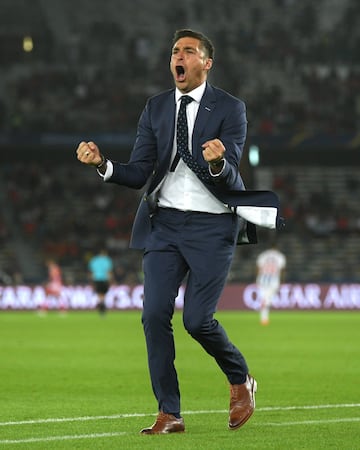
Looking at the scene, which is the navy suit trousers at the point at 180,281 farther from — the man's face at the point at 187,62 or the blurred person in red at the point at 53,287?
the blurred person in red at the point at 53,287

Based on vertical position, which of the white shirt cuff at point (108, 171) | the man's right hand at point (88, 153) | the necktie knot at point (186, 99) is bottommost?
the white shirt cuff at point (108, 171)

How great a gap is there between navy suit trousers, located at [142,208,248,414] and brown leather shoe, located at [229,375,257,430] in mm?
266

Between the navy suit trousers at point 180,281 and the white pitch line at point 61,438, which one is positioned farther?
the navy suit trousers at point 180,281

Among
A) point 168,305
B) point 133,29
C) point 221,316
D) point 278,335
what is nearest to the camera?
point 168,305

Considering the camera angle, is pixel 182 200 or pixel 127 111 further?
pixel 127 111

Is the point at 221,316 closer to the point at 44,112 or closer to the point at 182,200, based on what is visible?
the point at 44,112

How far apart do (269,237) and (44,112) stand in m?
9.43

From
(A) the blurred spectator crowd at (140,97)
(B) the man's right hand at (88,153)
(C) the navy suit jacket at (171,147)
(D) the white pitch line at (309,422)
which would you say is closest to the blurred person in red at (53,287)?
(A) the blurred spectator crowd at (140,97)

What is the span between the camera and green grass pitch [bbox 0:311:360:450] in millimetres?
7605

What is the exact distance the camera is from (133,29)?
48219 millimetres

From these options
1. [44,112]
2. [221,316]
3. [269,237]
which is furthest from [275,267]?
A: [44,112]

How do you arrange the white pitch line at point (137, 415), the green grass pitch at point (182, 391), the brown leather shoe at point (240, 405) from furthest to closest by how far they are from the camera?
the white pitch line at point (137, 415) → the brown leather shoe at point (240, 405) → the green grass pitch at point (182, 391)

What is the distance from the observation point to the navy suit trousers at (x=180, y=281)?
772 centimetres

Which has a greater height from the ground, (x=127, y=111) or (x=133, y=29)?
(x=133, y=29)
